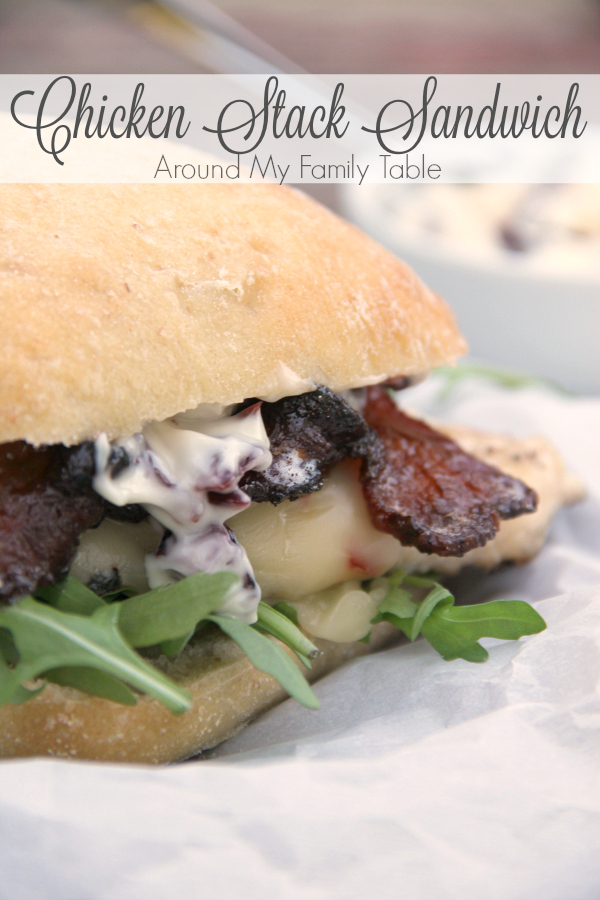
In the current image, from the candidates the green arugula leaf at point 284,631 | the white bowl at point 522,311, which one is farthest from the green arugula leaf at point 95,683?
the white bowl at point 522,311

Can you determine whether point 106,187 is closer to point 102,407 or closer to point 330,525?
point 102,407

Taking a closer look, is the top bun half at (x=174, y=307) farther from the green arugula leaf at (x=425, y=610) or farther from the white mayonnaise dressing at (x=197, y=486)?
the green arugula leaf at (x=425, y=610)

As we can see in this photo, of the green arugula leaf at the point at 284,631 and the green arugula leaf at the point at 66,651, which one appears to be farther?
the green arugula leaf at the point at 284,631

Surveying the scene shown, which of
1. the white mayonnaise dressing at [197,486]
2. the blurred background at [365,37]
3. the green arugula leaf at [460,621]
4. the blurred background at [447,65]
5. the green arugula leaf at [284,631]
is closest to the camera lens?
the white mayonnaise dressing at [197,486]

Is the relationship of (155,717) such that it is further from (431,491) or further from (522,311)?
(522,311)

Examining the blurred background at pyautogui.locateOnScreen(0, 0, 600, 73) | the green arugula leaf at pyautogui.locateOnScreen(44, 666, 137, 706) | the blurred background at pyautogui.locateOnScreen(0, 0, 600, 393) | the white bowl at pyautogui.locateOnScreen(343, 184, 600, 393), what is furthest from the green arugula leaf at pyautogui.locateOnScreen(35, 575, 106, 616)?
the blurred background at pyautogui.locateOnScreen(0, 0, 600, 73)

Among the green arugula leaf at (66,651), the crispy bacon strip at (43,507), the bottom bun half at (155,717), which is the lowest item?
the bottom bun half at (155,717)
